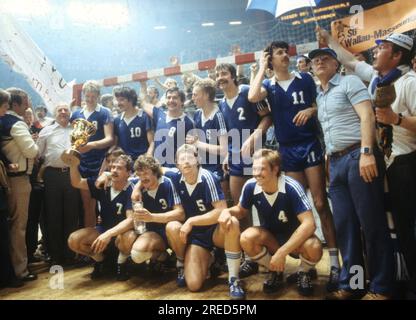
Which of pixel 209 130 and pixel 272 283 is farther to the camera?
pixel 209 130

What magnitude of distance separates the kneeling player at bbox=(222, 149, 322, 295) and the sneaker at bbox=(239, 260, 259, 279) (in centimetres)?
34

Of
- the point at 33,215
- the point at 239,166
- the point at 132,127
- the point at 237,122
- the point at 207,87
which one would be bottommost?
the point at 33,215

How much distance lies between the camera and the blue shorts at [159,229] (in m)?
3.32

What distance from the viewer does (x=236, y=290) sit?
276 centimetres

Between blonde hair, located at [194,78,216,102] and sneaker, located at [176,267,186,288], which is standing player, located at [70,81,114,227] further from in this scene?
sneaker, located at [176,267,186,288]

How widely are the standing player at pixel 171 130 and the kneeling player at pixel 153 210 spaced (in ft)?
1.41

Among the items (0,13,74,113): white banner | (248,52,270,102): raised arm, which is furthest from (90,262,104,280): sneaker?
(0,13,74,113): white banner

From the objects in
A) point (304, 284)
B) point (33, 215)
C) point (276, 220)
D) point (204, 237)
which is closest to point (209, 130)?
point (204, 237)

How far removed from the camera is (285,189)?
9.11 ft

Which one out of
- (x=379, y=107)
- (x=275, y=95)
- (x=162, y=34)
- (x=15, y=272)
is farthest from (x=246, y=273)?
(x=162, y=34)

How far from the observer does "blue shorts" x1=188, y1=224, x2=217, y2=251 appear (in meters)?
3.11

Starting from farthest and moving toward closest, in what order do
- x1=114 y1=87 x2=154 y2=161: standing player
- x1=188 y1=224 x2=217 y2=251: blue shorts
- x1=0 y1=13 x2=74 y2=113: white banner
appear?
x1=0 y1=13 x2=74 y2=113: white banner < x1=114 y1=87 x2=154 y2=161: standing player < x1=188 y1=224 x2=217 y2=251: blue shorts

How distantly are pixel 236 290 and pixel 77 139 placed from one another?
2.06 m

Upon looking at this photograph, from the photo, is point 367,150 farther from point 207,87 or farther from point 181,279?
point 181,279
